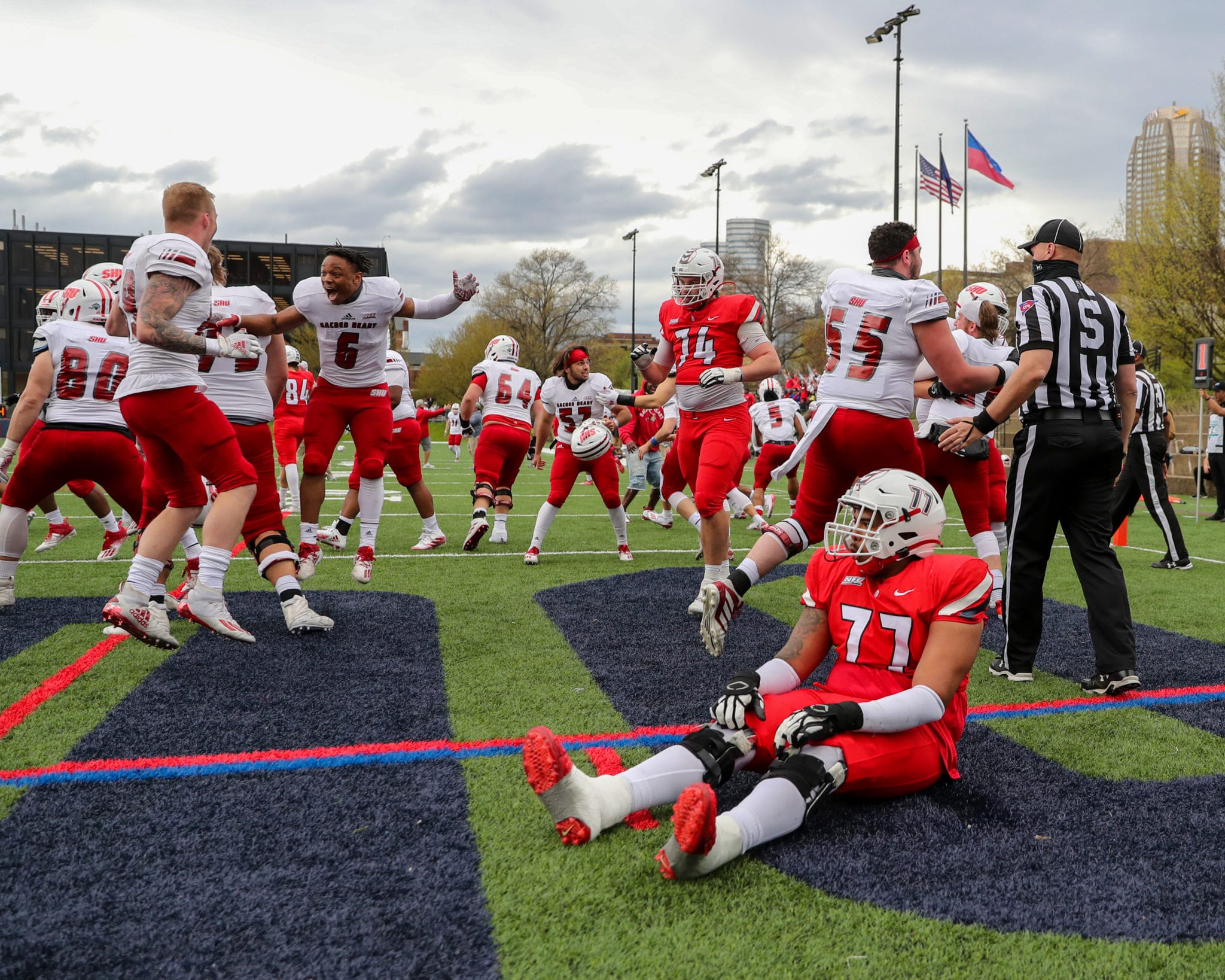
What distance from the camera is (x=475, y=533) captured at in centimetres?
940

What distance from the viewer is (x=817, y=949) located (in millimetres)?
2191

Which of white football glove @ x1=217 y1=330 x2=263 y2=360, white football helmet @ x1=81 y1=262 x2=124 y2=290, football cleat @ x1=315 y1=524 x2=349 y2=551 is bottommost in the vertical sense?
football cleat @ x1=315 y1=524 x2=349 y2=551

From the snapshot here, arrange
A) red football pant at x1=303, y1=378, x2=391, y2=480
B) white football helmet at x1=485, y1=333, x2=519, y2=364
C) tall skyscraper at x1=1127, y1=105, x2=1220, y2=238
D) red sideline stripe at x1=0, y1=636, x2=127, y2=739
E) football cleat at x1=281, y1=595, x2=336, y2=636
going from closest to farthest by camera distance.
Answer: red sideline stripe at x1=0, y1=636, x2=127, y2=739 → football cleat at x1=281, y1=595, x2=336, y2=636 → red football pant at x1=303, y1=378, x2=391, y2=480 → white football helmet at x1=485, y1=333, x2=519, y2=364 → tall skyscraper at x1=1127, y1=105, x2=1220, y2=238

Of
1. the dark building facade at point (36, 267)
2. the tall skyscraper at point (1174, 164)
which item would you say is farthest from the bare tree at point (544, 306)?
the tall skyscraper at point (1174, 164)

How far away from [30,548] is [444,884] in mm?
8681

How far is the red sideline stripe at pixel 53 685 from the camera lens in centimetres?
383

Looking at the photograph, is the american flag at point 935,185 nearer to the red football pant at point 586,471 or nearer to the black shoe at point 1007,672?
the red football pant at point 586,471

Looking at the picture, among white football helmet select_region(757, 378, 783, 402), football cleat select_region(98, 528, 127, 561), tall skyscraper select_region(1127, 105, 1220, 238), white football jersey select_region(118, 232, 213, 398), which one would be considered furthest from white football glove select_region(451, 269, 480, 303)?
tall skyscraper select_region(1127, 105, 1220, 238)

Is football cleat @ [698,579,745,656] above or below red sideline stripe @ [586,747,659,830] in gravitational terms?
→ above

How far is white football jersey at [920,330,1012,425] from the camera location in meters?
6.22

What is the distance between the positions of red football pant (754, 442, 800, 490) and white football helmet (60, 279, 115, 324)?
7855 mm

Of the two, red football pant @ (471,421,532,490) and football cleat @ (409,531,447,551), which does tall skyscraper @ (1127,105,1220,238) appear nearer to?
red football pant @ (471,421,532,490)

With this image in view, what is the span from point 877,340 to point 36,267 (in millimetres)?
68593

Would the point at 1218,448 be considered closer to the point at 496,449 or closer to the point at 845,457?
the point at 496,449
